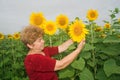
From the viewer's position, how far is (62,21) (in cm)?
523

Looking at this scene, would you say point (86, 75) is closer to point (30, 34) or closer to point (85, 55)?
point (85, 55)

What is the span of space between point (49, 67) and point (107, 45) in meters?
1.18

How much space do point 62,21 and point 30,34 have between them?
1364 millimetres

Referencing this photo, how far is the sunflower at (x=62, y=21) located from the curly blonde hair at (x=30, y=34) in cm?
112

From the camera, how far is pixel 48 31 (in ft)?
17.7

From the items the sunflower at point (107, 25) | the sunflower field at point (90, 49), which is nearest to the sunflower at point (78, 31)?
the sunflower field at point (90, 49)

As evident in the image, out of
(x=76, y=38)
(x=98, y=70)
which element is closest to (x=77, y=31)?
(x=76, y=38)

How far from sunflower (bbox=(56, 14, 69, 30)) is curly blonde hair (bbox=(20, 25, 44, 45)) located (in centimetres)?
112

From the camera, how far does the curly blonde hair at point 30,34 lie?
393 centimetres

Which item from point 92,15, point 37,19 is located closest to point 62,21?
point 92,15

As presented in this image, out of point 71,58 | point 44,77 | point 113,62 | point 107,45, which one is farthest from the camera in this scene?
point 107,45

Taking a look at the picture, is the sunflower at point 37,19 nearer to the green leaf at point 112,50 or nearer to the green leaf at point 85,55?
the green leaf at point 85,55

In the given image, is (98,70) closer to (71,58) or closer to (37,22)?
(71,58)

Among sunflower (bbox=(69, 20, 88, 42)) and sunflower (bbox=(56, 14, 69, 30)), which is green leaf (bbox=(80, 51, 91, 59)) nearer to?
sunflower (bbox=(69, 20, 88, 42))
